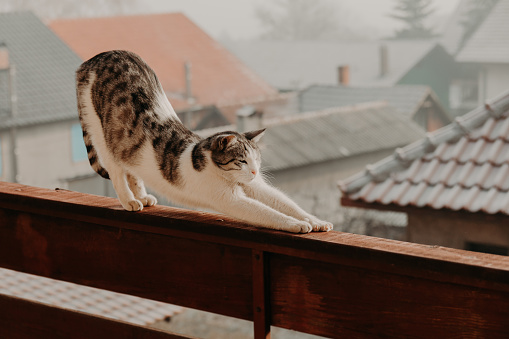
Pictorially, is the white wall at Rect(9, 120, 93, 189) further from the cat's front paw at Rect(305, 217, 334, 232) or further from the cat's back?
the cat's front paw at Rect(305, 217, 334, 232)

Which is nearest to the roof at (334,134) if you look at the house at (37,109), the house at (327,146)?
the house at (327,146)

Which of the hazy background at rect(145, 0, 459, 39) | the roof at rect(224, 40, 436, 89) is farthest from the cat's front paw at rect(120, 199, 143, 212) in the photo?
the hazy background at rect(145, 0, 459, 39)

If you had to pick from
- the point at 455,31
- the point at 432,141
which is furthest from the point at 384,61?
the point at 432,141

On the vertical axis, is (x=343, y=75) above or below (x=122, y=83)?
above

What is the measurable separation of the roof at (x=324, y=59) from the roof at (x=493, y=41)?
12.9ft

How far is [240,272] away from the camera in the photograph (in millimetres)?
790

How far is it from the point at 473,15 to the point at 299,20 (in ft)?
22.0

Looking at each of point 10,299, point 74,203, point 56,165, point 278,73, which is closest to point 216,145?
point 74,203

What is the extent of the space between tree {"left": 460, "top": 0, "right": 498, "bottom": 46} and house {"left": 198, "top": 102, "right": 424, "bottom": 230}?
368 cm

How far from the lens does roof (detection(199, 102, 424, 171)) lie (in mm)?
8529

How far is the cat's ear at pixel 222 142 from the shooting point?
2.98ft

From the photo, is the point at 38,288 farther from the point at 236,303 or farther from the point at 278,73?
the point at 278,73

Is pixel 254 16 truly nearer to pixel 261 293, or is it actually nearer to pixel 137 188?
pixel 137 188

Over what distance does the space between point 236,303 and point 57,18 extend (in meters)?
11.7
